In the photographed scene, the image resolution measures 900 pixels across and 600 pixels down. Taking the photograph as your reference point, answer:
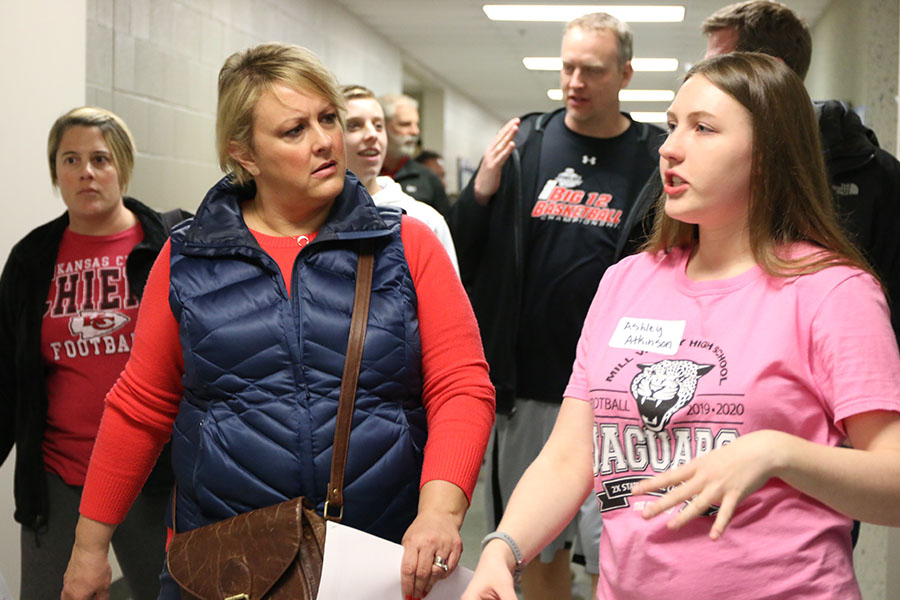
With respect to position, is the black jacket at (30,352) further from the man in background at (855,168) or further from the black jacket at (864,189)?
the black jacket at (864,189)

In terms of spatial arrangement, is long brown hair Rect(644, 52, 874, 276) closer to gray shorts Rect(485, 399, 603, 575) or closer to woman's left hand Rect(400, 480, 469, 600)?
woman's left hand Rect(400, 480, 469, 600)

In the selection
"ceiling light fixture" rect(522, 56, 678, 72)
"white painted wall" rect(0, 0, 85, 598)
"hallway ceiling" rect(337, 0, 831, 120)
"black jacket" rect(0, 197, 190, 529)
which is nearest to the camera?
"black jacket" rect(0, 197, 190, 529)

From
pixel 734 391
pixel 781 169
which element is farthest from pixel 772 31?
pixel 734 391

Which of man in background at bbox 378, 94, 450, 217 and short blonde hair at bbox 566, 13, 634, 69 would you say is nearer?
short blonde hair at bbox 566, 13, 634, 69

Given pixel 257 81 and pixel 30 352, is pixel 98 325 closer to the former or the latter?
pixel 30 352

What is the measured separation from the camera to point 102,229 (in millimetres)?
2676

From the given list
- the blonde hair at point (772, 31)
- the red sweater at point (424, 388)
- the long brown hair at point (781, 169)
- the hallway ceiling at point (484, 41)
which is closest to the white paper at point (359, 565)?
the red sweater at point (424, 388)

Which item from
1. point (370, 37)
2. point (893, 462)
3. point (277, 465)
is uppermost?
point (370, 37)

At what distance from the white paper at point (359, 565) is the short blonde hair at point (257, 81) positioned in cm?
77

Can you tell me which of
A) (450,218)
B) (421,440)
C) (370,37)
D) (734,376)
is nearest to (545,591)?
(450,218)

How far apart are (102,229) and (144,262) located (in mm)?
196

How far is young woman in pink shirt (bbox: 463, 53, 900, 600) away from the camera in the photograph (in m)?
1.15

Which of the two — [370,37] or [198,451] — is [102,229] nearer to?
[198,451]

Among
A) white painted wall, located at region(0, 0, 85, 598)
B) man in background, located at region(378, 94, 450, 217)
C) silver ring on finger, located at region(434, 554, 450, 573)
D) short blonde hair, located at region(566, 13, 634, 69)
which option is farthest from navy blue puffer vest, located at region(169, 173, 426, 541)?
man in background, located at region(378, 94, 450, 217)
